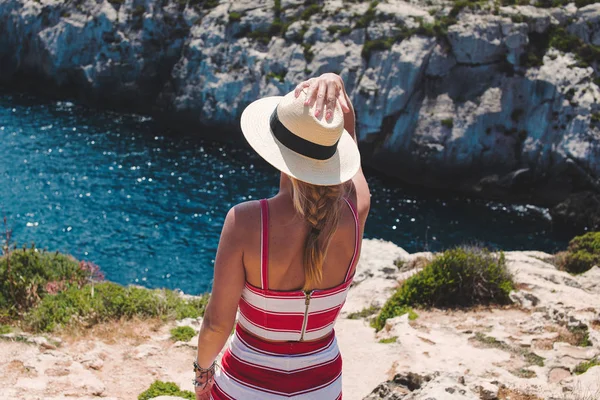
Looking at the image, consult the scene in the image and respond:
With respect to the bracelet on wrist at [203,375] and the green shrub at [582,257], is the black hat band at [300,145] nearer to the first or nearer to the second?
the bracelet on wrist at [203,375]

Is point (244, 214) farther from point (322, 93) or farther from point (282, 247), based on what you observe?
point (322, 93)

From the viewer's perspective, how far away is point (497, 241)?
1176 inches

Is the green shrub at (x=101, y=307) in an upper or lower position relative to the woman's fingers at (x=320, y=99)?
lower

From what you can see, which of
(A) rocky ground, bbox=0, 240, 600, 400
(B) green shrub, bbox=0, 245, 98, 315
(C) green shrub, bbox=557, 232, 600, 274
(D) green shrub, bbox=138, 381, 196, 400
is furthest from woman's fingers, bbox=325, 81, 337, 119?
(C) green shrub, bbox=557, 232, 600, 274

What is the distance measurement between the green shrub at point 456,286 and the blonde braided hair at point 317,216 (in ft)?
27.3

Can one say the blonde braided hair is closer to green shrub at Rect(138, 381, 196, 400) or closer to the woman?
the woman

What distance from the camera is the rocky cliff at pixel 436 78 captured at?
34.4 metres

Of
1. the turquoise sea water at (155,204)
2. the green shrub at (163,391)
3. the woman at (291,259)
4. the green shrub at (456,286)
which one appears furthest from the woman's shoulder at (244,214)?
the turquoise sea water at (155,204)

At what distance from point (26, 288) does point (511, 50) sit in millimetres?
31176

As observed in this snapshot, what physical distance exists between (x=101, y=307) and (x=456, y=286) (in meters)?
6.75

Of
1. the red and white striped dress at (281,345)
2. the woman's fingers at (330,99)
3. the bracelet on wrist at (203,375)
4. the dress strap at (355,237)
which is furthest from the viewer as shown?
the bracelet on wrist at (203,375)

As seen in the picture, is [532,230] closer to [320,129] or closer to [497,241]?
[497,241]

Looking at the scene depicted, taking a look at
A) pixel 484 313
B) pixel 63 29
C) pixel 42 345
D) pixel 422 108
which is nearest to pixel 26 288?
pixel 42 345

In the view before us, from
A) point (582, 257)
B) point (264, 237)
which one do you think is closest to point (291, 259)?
point (264, 237)
